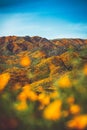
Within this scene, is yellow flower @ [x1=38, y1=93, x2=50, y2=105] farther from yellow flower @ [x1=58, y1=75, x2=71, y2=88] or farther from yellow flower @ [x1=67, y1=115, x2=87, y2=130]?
yellow flower @ [x1=67, y1=115, x2=87, y2=130]

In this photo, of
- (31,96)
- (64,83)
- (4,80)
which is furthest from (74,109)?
(4,80)

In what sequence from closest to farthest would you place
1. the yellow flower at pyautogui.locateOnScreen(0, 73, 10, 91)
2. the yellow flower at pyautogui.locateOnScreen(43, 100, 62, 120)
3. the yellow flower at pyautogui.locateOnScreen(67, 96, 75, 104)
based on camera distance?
the yellow flower at pyautogui.locateOnScreen(43, 100, 62, 120) < the yellow flower at pyautogui.locateOnScreen(0, 73, 10, 91) < the yellow flower at pyautogui.locateOnScreen(67, 96, 75, 104)

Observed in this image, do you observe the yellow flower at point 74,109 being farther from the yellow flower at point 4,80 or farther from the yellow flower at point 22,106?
the yellow flower at point 4,80

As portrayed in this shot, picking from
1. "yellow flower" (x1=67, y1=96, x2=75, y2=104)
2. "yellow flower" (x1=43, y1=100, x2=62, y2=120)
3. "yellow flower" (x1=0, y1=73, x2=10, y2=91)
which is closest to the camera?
"yellow flower" (x1=43, y1=100, x2=62, y2=120)

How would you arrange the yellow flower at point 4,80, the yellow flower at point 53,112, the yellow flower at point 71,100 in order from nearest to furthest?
the yellow flower at point 53,112 < the yellow flower at point 4,80 < the yellow flower at point 71,100

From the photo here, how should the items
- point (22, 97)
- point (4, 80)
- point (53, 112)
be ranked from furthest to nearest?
point (22, 97), point (4, 80), point (53, 112)

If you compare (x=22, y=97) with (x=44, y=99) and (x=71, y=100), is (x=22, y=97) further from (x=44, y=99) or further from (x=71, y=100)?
(x=71, y=100)

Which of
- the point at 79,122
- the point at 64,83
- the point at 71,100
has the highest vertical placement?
the point at 64,83

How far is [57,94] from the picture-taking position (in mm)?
2445

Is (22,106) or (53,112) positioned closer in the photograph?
(53,112)

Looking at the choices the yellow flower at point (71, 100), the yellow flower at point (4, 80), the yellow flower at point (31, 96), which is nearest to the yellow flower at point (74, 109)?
the yellow flower at point (71, 100)

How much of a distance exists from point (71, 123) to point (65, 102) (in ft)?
0.70

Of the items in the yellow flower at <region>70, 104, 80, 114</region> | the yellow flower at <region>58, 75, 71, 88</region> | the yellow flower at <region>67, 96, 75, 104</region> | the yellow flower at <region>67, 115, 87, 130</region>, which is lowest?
Result: the yellow flower at <region>67, 115, 87, 130</region>

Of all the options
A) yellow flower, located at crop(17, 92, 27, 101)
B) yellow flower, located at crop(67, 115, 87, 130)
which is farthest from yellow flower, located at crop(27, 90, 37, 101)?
yellow flower, located at crop(67, 115, 87, 130)
